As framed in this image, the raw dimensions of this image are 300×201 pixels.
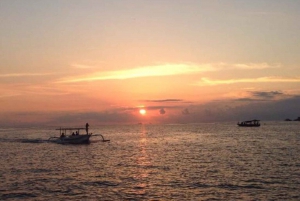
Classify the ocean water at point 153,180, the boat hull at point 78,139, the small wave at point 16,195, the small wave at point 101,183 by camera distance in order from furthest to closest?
1. the boat hull at point 78,139
2. the small wave at point 101,183
3. the ocean water at point 153,180
4. the small wave at point 16,195

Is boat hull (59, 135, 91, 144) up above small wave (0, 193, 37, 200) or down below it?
above

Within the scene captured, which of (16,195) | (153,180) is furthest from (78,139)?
(16,195)

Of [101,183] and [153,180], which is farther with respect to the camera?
[153,180]

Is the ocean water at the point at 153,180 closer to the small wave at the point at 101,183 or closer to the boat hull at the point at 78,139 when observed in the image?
the small wave at the point at 101,183

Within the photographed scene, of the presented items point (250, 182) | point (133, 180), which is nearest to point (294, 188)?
point (250, 182)

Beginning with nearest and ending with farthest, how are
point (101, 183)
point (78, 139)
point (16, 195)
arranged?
point (16, 195)
point (101, 183)
point (78, 139)

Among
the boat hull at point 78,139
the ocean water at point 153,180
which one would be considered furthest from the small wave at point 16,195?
the boat hull at point 78,139

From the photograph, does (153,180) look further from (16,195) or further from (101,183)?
(16,195)

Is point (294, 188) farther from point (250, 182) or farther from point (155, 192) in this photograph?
point (155, 192)

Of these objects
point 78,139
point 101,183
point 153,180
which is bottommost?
point 153,180

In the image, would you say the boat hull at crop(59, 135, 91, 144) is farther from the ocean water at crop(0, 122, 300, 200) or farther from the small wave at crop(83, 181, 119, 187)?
the small wave at crop(83, 181, 119, 187)

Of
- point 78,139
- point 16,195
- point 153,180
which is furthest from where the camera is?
point 78,139

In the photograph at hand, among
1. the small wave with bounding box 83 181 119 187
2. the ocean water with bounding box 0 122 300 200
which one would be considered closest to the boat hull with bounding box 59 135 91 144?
the ocean water with bounding box 0 122 300 200

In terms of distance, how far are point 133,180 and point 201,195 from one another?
9.54m
